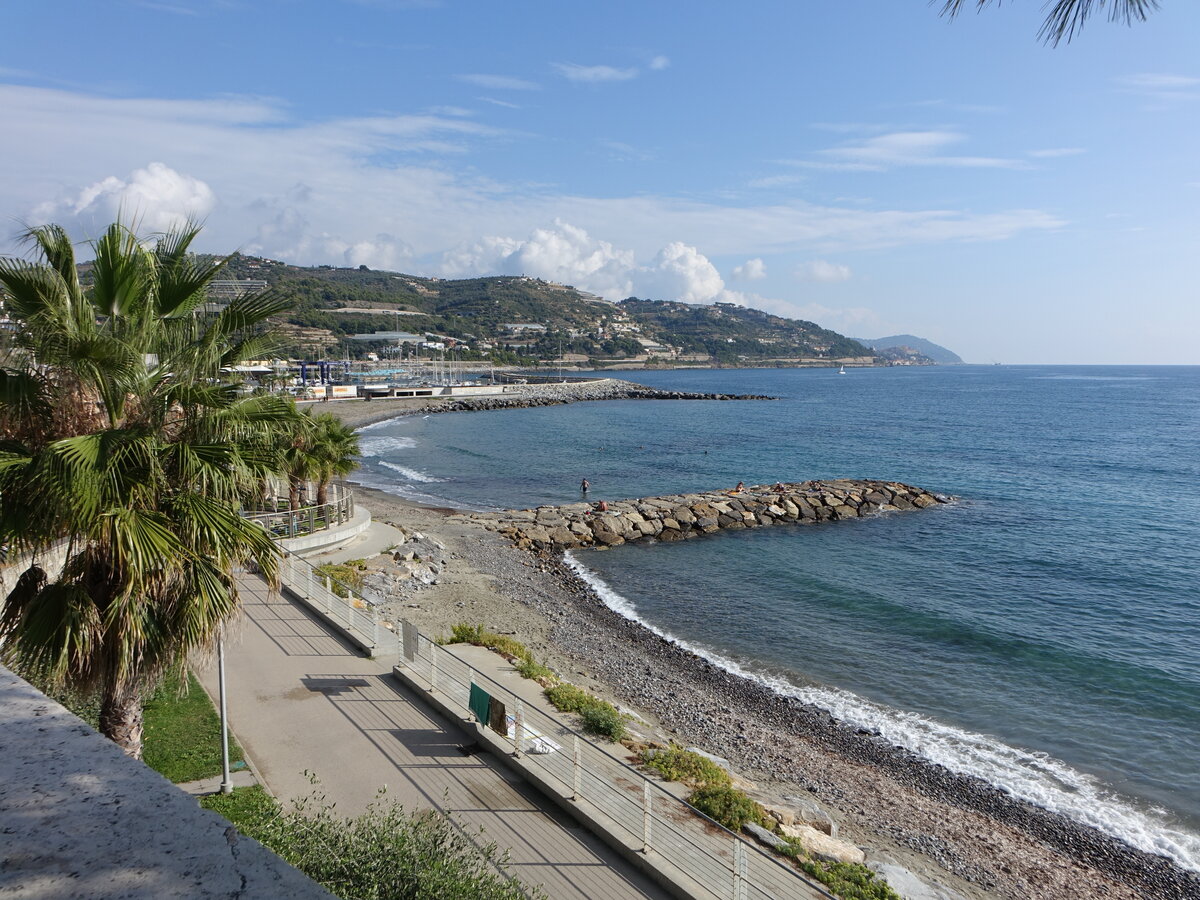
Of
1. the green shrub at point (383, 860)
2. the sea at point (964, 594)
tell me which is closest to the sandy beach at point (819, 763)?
the sea at point (964, 594)

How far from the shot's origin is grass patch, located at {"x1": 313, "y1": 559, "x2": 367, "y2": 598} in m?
17.4

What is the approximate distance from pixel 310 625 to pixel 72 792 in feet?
44.0

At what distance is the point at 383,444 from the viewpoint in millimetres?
62750

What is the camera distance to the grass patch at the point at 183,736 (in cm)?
934

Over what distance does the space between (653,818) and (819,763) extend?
6.95 metres

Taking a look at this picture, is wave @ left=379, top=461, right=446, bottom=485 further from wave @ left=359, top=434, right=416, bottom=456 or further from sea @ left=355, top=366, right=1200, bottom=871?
wave @ left=359, top=434, right=416, bottom=456

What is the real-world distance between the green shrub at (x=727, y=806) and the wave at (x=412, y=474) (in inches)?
1439

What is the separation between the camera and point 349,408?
91.4 meters

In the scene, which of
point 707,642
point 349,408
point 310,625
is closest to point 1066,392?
point 349,408

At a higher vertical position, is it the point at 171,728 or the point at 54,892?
the point at 54,892

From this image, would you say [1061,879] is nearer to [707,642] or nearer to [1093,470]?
[707,642]

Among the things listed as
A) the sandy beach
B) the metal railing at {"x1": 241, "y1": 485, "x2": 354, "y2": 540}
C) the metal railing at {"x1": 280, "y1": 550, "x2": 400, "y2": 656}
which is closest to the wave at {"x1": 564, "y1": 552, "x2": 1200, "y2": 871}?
the sandy beach

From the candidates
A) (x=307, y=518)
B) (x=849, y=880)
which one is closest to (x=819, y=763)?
(x=849, y=880)

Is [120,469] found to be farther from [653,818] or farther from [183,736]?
[653,818]
